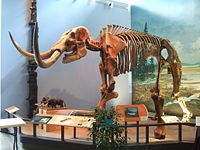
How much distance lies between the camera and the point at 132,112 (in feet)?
15.2

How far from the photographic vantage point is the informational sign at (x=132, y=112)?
4559 millimetres

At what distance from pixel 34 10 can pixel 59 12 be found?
39.7 inches

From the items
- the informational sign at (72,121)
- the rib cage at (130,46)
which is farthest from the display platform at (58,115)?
the rib cage at (130,46)

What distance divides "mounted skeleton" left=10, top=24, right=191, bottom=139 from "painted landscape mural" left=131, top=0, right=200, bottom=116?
1.96 meters

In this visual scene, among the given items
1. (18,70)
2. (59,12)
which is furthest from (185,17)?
(18,70)

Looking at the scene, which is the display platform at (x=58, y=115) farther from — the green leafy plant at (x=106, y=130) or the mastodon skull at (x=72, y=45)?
the mastodon skull at (x=72, y=45)

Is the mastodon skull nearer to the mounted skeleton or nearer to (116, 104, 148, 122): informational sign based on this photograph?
the mounted skeleton

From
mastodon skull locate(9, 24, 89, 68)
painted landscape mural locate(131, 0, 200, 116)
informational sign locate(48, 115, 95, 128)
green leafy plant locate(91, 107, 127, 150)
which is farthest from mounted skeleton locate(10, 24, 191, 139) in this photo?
painted landscape mural locate(131, 0, 200, 116)

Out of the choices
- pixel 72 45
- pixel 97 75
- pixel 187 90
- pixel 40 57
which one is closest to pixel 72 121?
Answer: pixel 40 57

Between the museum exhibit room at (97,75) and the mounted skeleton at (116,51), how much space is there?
0.07ft

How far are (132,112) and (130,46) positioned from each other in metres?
1.58

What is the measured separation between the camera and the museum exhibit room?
14.0 feet

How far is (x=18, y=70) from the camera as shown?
6.68 metres

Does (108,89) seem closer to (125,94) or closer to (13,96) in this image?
(13,96)
